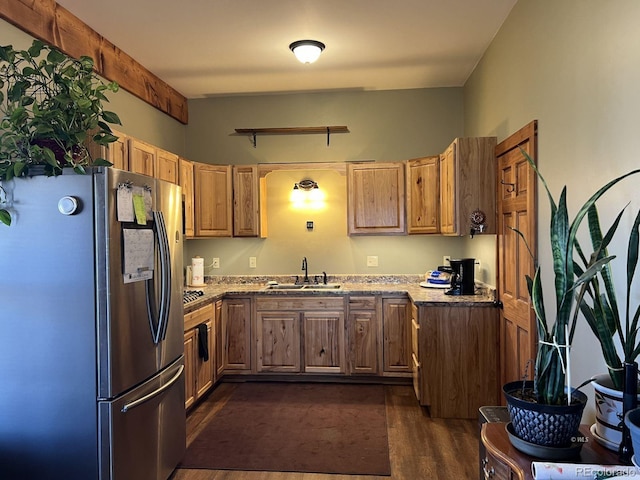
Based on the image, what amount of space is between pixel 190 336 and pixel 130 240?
1.48m

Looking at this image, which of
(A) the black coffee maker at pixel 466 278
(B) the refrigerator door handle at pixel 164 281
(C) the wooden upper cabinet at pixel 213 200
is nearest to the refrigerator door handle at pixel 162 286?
(B) the refrigerator door handle at pixel 164 281

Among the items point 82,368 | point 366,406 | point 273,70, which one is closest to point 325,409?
point 366,406

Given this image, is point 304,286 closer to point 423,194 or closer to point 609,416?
point 423,194

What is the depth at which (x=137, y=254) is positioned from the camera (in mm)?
2135

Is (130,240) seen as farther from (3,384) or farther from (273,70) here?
(273,70)

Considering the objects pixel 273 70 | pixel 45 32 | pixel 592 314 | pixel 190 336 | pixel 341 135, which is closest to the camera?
pixel 592 314

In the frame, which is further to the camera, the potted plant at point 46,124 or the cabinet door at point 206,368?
the cabinet door at point 206,368

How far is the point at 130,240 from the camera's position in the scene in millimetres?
2082

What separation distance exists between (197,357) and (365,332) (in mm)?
1480

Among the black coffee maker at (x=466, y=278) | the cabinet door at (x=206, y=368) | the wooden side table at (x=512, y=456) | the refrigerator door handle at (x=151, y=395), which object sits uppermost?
the black coffee maker at (x=466, y=278)

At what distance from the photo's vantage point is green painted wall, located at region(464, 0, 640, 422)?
63.1 inches

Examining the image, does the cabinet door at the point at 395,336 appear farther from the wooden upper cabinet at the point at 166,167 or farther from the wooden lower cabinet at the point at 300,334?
the wooden upper cabinet at the point at 166,167

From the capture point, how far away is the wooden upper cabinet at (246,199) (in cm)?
439

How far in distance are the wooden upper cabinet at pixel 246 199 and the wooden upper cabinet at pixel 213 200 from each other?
61 millimetres
